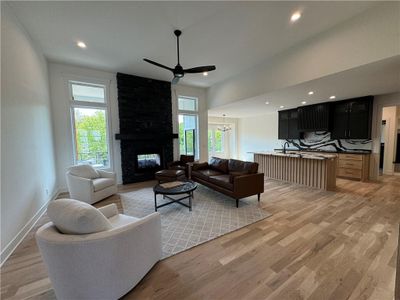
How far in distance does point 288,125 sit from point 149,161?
19.0 ft

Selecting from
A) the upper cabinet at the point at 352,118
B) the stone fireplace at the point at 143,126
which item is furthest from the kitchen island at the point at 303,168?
the stone fireplace at the point at 143,126

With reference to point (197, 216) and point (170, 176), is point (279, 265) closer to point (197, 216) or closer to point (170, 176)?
point (197, 216)

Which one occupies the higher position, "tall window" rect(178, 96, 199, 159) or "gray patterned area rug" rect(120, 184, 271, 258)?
"tall window" rect(178, 96, 199, 159)

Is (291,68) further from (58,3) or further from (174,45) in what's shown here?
(58,3)

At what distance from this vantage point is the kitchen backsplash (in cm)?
566

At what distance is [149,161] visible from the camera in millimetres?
5887

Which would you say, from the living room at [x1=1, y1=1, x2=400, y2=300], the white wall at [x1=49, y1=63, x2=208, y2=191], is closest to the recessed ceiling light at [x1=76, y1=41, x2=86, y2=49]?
the living room at [x1=1, y1=1, x2=400, y2=300]

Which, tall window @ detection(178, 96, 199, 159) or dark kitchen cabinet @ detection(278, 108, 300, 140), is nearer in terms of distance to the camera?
tall window @ detection(178, 96, 199, 159)

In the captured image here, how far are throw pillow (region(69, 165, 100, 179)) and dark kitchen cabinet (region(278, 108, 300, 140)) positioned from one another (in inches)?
277

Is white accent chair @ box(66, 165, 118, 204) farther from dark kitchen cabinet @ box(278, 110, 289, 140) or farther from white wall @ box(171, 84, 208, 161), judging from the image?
dark kitchen cabinet @ box(278, 110, 289, 140)

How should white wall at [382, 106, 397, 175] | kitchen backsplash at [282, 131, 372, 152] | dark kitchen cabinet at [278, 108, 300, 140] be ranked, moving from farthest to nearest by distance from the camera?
dark kitchen cabinet at [278, 108, 300, 140] < white wall at [382, 106, 397, 175] < kitchen backsplash at [282, 131, 372, 152]

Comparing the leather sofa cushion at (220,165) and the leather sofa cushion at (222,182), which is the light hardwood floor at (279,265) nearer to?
the leather sofa cushion at (222,182)

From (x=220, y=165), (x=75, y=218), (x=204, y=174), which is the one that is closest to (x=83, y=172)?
(x=204, y=174)

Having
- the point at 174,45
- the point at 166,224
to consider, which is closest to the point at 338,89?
the point at 174,45
